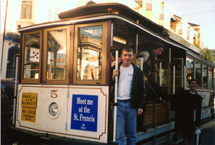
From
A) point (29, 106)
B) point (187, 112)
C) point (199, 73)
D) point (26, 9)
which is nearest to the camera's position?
point (187, 112)

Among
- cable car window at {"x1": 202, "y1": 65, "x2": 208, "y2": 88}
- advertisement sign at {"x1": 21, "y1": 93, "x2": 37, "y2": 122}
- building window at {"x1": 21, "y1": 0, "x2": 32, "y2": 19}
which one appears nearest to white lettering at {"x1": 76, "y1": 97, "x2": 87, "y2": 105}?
advertisement sign at {"x1": 21, "y1": 93, "x2": 37, "y2": 122}

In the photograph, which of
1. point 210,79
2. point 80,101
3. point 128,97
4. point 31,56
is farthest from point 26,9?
point 128,97

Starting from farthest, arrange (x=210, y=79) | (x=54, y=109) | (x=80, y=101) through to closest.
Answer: (x=210, y=79) < (x=54, y=109) < (x=80, y=101)

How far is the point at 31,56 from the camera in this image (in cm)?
532

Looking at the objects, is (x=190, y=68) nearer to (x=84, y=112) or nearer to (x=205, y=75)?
(x=205, y=75)

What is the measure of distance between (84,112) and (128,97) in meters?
0.93

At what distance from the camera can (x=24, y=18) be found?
17.2 metres

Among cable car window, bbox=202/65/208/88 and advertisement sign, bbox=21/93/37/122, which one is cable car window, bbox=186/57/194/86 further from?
advertisement sign, bbox=21/93/37/122

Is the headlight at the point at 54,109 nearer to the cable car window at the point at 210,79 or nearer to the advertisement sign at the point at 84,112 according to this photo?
the advertisement sign at the point at 84,112

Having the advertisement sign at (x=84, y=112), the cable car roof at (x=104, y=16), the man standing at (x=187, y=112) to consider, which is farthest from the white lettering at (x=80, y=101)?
the man standing at (x=187, y=112)

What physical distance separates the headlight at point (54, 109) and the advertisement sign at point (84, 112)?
413 mm

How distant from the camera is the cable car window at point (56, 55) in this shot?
4.75m

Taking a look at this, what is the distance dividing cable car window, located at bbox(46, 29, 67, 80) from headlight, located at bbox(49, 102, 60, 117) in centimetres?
57

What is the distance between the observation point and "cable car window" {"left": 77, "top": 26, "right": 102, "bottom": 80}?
4352 mm
